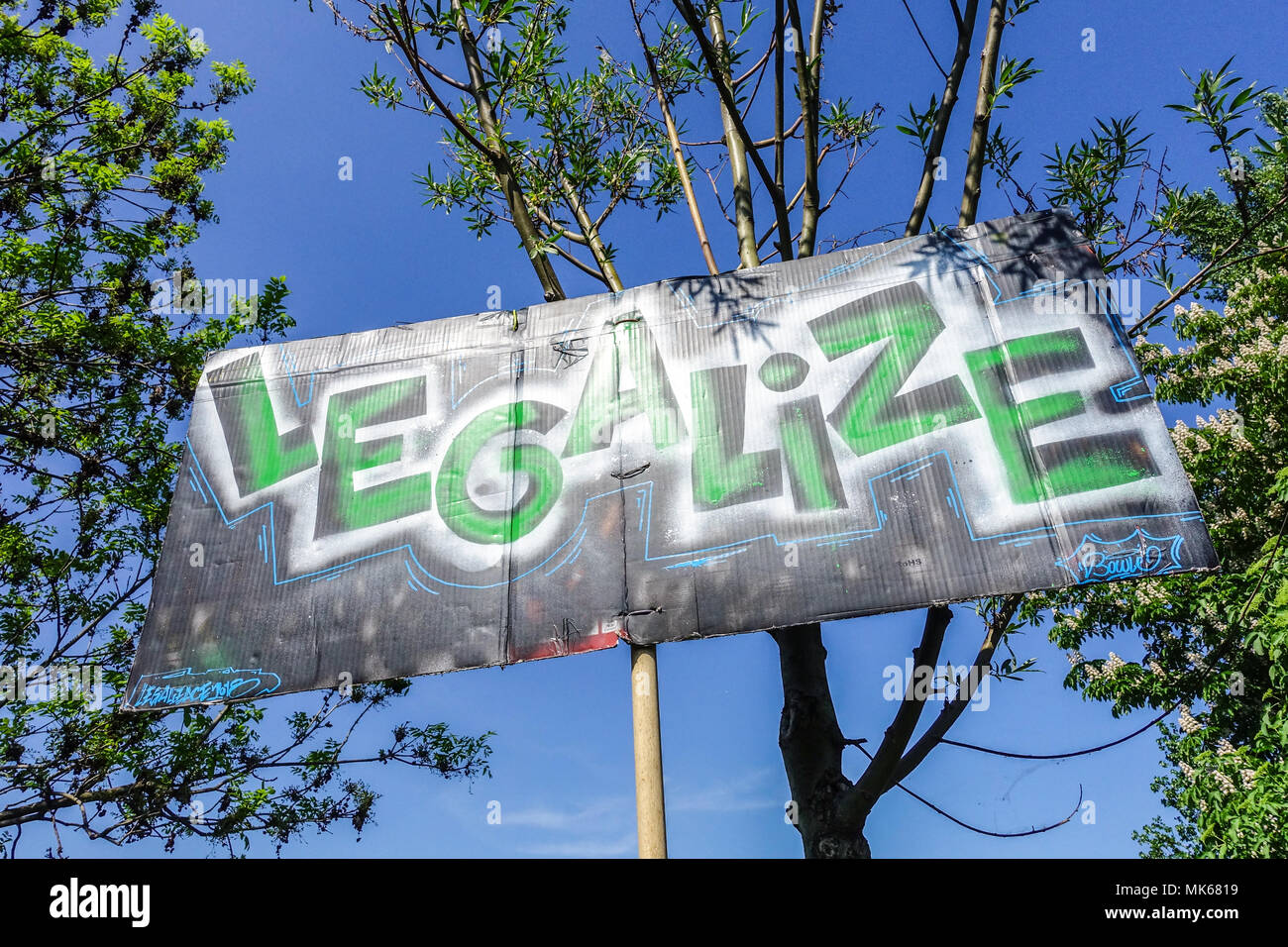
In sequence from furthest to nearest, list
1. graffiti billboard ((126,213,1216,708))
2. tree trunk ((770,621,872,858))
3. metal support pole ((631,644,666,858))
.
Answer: tree trunk ((770,621,872,858)), graffiti billboard ((126,213,1216,708)), metal support pole ((631,644,666,858))

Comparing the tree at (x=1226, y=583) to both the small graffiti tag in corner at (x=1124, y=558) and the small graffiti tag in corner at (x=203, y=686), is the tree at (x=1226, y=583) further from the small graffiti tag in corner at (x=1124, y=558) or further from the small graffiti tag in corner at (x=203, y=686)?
the small graffiti tag in corner at (x=203, y=686)

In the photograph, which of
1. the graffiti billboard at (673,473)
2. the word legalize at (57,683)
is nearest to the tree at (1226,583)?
the graffiti billboard at (673,473)

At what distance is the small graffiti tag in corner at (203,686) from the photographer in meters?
4.67

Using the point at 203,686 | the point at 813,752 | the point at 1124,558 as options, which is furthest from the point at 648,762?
the point at 203,686

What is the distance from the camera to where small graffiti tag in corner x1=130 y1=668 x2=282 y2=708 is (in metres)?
4.67

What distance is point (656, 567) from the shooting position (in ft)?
14.8

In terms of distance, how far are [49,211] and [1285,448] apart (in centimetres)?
1433

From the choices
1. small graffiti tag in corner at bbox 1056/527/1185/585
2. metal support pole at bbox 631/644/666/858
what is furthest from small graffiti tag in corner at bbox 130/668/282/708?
small graffiti tag in corner at bbox 1056/527/1185/585

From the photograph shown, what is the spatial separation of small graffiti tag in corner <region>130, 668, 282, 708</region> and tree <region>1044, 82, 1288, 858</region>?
590cm

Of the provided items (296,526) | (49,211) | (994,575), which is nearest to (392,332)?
(296,526)

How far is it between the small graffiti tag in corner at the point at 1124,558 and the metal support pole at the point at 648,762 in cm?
214

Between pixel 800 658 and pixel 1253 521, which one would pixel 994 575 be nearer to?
pixel 800 658

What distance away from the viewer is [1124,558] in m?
4.14

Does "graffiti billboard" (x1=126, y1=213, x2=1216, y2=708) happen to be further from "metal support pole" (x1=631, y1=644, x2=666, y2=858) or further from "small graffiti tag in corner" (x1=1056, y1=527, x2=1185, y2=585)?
"metal support pole" (x1=631, y1=644, x2=666, y2=858)
